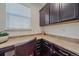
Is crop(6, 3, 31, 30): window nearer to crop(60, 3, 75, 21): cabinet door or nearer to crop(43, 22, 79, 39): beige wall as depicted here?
crop(60, 3, 75, 21): cabinet door

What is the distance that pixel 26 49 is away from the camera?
1.34 meters

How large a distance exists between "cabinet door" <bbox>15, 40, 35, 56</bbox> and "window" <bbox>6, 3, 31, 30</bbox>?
231 millimetres

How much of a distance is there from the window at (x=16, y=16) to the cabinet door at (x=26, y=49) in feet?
0.76

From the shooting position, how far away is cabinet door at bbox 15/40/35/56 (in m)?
1.22

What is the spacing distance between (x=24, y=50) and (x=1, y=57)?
0.32m

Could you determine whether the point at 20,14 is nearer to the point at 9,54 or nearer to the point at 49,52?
the point at 9,54

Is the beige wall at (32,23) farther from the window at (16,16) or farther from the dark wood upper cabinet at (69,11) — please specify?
the dark wood upper cabinet at (69,11)

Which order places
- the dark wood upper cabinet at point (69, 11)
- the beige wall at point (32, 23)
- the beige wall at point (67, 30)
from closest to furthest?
the dark wood upper cabinet at point (69, 11)
the beige wall at point (32, 23)
the beige wall at point (67, 30)

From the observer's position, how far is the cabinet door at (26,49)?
4.01ft

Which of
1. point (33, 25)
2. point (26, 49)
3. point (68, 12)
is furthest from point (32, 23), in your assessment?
point (68, 12)

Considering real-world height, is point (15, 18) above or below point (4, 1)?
below

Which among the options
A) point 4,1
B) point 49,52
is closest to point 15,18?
point 4,1

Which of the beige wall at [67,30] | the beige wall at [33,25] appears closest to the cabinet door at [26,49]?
the beige wall at [33,25]

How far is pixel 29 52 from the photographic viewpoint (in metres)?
1.31
